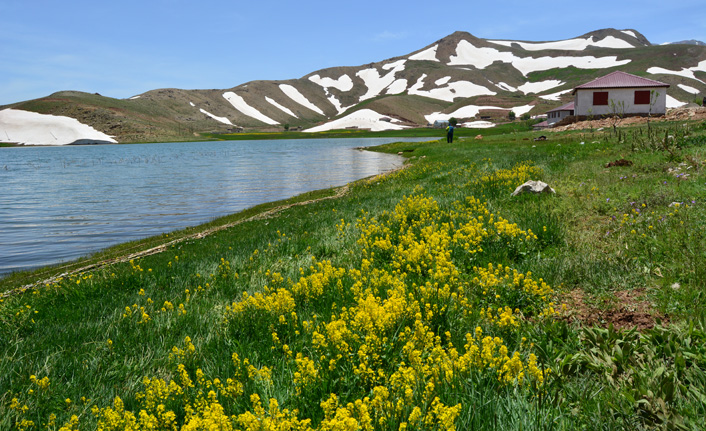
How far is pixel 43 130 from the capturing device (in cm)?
17838

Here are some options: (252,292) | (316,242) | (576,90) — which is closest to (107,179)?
(316,242)

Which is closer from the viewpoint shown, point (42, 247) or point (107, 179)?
point (42, 247)

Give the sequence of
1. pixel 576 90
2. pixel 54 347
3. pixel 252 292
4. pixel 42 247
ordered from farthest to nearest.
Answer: pixel 576 90 < pixel 42 247 < pixel 252 292 < pixel 54 347

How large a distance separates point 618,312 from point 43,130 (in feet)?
734

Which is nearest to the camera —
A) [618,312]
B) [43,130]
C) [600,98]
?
[618,312]

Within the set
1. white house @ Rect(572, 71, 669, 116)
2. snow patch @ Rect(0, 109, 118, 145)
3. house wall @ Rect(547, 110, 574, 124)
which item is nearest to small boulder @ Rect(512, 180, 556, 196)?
white house @ Rect(572, 71, 669, 116)

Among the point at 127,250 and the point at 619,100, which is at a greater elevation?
the point at 619,100

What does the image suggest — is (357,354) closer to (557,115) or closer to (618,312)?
(618,312)

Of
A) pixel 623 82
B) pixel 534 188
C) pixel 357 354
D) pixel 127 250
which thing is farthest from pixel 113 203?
pixel 623 82

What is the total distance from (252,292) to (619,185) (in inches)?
426

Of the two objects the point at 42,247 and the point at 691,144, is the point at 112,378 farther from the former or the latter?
the point at 691,144

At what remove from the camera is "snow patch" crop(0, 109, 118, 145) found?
173 meters

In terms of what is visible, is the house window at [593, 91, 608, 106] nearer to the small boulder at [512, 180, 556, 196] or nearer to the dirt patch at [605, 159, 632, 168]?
the dirt patch at [605, 159, 632, 168]

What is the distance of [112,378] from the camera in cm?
511
